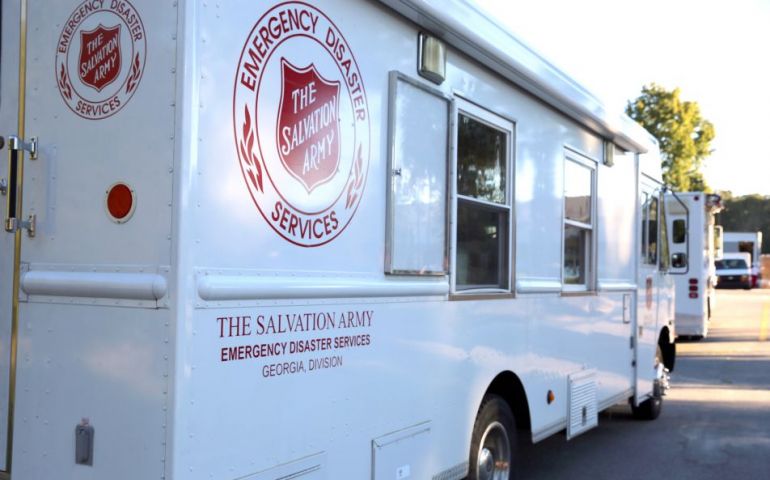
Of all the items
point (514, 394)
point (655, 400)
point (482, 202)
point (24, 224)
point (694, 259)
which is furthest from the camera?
point (694, 259)

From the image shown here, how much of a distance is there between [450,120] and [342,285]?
132cm

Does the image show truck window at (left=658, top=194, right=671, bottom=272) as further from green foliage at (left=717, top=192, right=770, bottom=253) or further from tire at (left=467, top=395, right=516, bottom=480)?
green foliage at (left=717, top=192, right=770, bottom=253)

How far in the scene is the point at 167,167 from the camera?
257 centimetres

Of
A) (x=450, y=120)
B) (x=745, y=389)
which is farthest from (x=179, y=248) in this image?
(x=745, y=389)

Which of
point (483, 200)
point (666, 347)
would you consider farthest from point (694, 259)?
point (483, 200)

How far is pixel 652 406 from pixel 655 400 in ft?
0.25

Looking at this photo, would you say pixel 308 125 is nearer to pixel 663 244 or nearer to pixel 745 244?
pixel 663 244

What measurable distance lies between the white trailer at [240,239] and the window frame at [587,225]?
1.46 m

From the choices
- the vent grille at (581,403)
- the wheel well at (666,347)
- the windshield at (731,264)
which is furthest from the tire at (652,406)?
the windshield at (731,264)

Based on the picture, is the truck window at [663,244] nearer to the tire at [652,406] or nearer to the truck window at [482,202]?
the tire at [652,406]

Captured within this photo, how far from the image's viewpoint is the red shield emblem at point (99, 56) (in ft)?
9.02

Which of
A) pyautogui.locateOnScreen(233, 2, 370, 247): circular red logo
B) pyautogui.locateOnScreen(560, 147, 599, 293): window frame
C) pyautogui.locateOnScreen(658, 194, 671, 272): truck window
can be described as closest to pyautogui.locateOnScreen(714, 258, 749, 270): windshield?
pyautogui.locateOnScreen(658, 194, 671, 272): truck window

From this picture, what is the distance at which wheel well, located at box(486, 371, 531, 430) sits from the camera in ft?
15.9

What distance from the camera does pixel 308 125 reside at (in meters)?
3.10
